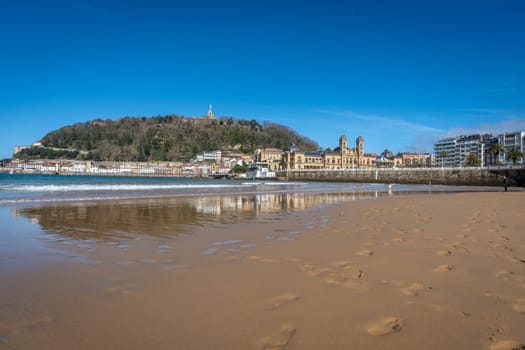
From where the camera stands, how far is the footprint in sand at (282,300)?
3.31 meters

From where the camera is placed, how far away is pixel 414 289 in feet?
12.1

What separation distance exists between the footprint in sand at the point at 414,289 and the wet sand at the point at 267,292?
0.02 metres

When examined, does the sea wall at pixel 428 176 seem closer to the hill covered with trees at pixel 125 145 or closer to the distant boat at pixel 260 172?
the distant boat at pixel 260 172

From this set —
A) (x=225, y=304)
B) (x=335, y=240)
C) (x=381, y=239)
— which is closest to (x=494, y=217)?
(x=381, y=239)

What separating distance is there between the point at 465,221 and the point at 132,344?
8785 millimetres

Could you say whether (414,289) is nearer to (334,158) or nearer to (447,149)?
(334,158)

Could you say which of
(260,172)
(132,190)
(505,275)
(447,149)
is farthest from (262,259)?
(447,149)

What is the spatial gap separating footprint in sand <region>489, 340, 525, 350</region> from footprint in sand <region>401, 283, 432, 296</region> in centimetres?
103

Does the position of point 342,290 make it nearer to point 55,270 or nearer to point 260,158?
point 55,270

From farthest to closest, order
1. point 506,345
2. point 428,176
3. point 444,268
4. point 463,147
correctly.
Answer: point 463,147 → point 428,176 → point 444,268 → point 506,345

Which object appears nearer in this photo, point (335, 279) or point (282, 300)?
point (282, 300)

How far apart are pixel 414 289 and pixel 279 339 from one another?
1.81 meters

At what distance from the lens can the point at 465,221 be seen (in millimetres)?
8883

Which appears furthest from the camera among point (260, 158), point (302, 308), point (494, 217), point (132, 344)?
point (260, 158)
